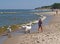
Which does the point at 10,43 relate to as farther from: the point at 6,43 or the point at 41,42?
the point at 41,42

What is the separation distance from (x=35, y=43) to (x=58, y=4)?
175 m

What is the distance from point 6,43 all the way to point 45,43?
3544 mm

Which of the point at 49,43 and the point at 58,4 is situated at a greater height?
the point at 49,43

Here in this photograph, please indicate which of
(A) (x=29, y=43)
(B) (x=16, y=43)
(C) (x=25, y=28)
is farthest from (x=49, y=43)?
(C) (x=25, y=28)

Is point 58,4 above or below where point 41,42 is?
below

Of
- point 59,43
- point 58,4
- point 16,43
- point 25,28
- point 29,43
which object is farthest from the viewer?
point 58,4

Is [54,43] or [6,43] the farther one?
[6,43]

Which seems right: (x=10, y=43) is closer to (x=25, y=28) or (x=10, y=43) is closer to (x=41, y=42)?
(x=41, y=42)

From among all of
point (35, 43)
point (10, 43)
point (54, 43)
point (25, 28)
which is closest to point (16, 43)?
point (10, 43)

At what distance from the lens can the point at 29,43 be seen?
1463 centimetres

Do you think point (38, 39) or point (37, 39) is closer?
point (38, 39)

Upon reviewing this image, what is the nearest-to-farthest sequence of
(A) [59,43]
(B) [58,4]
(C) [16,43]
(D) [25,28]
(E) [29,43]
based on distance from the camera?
(A) [59,43], (E) [29,43], (C) [16,43], (D) [25,28], (B) [58,4]

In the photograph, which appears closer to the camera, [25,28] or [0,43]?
[0,43]

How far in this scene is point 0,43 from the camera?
16.2m
